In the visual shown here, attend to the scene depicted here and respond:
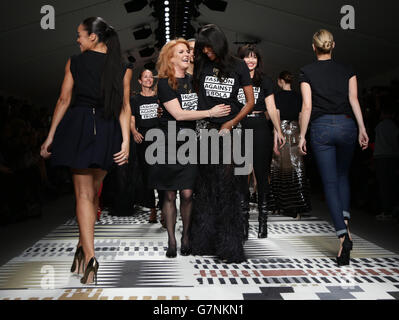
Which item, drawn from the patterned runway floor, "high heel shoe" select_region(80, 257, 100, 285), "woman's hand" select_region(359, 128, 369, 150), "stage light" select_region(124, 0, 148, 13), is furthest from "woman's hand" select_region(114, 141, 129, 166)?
"stage light" select_region(124, 0, 148, 13)

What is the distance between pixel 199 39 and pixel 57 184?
4380mm

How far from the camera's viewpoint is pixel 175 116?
110 inches

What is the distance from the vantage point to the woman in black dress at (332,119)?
2.65 m

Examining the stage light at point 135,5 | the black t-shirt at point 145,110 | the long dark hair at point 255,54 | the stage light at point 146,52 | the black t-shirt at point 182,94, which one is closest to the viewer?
the black t-shirt at point 182,94

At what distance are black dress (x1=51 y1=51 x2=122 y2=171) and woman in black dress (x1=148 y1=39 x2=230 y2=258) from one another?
0.65 meters

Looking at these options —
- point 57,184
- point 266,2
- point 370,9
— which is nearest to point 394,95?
point 370,9

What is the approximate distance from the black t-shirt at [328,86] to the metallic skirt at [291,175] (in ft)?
5.78

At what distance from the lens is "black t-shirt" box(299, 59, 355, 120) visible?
8.78ft

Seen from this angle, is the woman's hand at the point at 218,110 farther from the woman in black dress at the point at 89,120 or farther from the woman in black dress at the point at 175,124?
the woman in black dress at the point at 89,120

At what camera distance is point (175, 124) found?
2.90 m

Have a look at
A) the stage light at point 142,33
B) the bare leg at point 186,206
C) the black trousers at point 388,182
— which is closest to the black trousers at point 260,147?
the bare leg at point 186,206

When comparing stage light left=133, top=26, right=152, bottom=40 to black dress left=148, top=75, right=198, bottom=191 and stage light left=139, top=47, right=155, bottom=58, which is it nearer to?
stage light left=139, top=47, right=155, bottom=58

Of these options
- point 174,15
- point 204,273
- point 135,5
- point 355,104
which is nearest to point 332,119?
point 355,104
